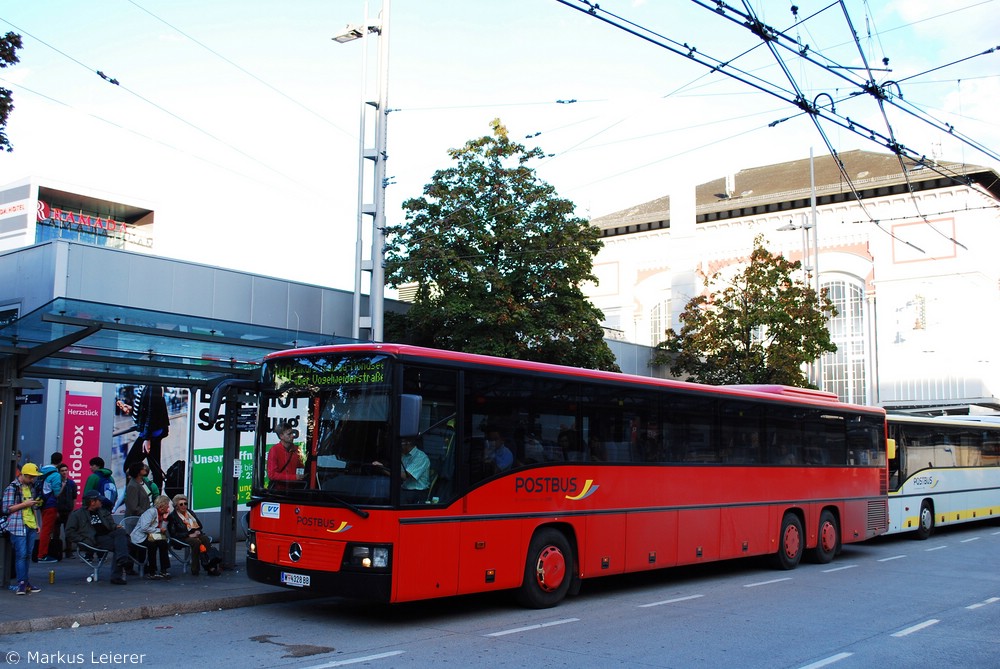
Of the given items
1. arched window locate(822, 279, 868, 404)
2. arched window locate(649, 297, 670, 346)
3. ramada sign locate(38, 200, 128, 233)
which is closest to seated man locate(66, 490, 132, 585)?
arched window locate(649, 297, 670, 346)

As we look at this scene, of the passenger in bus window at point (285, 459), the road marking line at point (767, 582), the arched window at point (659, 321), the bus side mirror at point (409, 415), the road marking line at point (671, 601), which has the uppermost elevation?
the arched window at point (659, 321)

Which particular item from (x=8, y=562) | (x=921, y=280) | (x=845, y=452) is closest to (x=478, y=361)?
(x=8, y=562)

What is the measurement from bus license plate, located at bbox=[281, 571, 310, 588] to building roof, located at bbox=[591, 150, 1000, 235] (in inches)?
1572

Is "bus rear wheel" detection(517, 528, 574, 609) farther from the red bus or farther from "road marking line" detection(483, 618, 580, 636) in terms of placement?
"road marking line" detection(483, 618, 580, 636)

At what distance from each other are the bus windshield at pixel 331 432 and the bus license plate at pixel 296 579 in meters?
0.86

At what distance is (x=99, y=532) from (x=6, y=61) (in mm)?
6232

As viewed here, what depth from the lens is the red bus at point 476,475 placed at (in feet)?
33.9

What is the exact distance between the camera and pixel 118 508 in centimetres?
1697

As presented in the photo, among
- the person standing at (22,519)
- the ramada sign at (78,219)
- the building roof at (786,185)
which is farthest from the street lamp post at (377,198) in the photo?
the ramada sign at (78,219)

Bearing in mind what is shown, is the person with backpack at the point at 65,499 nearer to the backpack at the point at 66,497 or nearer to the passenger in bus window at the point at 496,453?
the backpack at the point at 66,497

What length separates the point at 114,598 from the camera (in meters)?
11.4

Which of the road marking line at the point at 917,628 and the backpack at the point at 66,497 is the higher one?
the backpack at the point at 66,497

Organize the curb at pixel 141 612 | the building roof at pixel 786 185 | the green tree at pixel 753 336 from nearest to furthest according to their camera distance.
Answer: the curb at pixel 141 612 < the green tree at pixel 753 336 < the building roof at pixel 786 185

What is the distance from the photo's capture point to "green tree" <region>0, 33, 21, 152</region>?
11.7 meters
